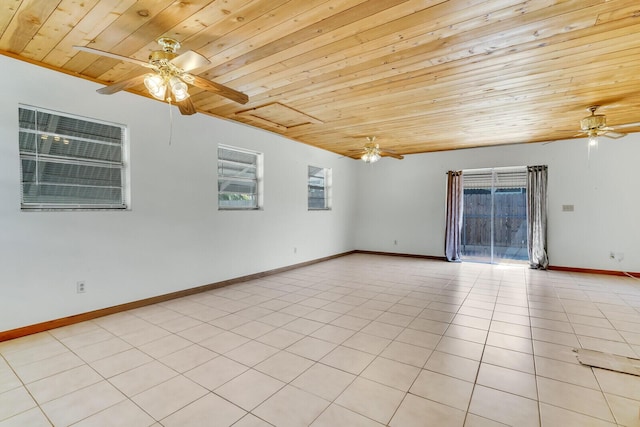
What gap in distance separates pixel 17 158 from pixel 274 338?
3036mm

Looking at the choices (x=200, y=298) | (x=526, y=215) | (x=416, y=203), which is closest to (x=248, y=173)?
(x=200, y=298)

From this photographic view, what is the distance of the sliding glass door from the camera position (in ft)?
22.1

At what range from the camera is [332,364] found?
246 cm

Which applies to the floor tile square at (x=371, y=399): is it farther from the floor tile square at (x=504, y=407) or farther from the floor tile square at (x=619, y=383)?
the floor tile square at (x=619, y=383)

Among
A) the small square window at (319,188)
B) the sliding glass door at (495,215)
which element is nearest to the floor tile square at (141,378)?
the small square window at (319,188)

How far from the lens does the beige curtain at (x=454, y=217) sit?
703 centimetres

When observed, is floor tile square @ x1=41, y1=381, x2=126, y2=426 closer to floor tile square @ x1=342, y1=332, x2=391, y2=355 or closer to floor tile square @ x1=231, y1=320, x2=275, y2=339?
floor tile square @ x1=231, y1=320, x2=275, y2=339

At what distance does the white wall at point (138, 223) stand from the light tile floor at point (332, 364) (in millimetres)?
360

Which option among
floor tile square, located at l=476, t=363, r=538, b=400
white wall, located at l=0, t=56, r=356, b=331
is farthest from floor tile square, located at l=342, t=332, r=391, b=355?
white wall, located at l=0, t=56, r=356, b=331

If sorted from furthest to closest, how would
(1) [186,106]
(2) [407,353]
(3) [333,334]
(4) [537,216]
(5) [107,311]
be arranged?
Answer: (4) [537,216] → (5) [107,311] → (3) [333,334] → (1) [186,106] → (2) [407,353]

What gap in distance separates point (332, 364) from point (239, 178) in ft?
11.8

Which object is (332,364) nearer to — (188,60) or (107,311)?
(188,60)

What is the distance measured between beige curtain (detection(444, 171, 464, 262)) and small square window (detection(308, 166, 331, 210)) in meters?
2.86

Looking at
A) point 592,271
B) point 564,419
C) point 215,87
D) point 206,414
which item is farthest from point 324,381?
point 592,271
